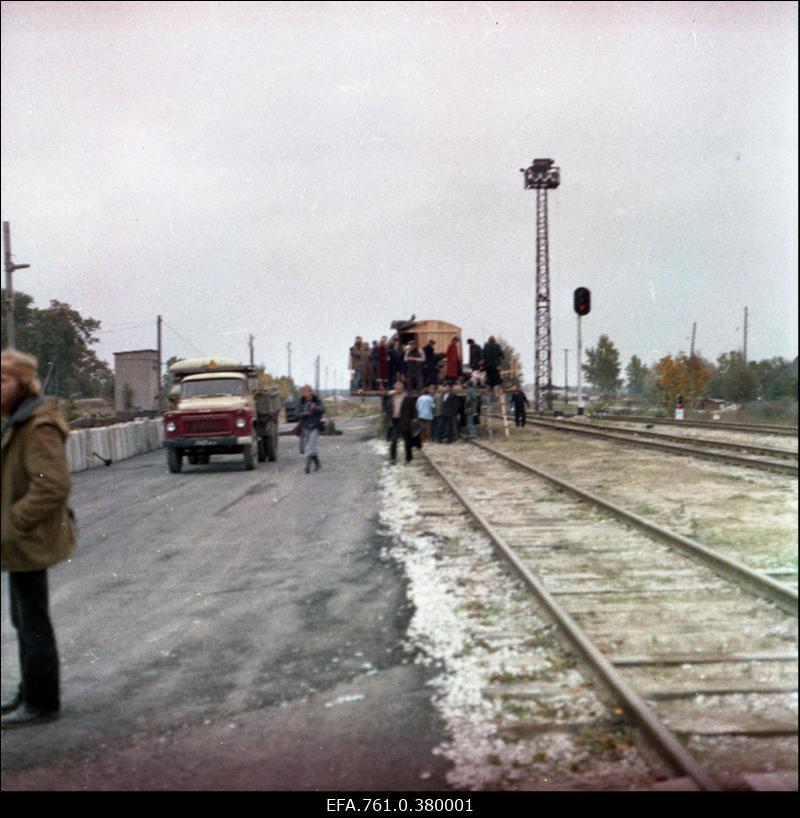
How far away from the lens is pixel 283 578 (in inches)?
305

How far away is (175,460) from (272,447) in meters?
5.05

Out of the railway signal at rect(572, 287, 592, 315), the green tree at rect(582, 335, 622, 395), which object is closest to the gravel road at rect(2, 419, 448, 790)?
the railway signal at rect(572, 287, 592, 315)

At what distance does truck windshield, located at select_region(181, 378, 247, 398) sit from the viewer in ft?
55.4

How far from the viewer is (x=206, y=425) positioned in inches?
634

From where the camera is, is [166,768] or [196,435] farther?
[196,435]

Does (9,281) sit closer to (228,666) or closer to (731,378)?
(228,666)

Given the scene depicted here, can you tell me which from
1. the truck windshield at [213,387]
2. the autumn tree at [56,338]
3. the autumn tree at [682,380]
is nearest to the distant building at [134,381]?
the autumn tree at [56,338]

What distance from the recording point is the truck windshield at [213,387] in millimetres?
16875

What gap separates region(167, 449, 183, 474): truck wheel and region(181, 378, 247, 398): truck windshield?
5.57ft

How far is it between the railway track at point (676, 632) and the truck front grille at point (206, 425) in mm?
6926

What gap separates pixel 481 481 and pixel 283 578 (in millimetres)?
7921

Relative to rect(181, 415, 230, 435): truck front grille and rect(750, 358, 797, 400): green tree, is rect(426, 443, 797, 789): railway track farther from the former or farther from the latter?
rect(181, 415, 230, 435): truck front grille
